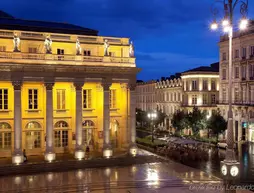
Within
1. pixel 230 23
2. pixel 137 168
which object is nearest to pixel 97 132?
pixel 137 168

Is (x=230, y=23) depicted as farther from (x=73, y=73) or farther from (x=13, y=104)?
(x=13, y=104)

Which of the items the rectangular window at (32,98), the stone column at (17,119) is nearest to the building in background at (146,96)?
the rectangular window at (32,98)

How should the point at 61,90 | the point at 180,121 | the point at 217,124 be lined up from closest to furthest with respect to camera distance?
1. the point at 61,90
2. the point at 217,124
3. the point at 180,121

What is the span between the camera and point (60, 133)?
38469 millimetres

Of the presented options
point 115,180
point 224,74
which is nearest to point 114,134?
point 115,180

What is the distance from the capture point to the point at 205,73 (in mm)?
67125

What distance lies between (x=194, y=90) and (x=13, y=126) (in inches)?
1650

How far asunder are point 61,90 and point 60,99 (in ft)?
3.56

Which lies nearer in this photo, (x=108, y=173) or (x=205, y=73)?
(x=108, y=173)

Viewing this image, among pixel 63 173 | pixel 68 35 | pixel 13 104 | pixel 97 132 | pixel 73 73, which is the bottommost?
pixel 63 173

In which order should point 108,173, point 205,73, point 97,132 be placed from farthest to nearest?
point 205,73
point 97,132
point 108,173

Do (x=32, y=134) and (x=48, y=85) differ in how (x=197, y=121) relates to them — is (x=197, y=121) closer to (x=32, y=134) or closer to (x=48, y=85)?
(x=32, y=134)

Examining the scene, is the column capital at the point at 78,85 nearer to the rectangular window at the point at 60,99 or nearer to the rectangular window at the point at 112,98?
the rectangular window at the point at 60,99

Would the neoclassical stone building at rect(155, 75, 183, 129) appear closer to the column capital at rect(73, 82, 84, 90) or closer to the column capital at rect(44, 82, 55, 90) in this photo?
the column capital at rect(73, 82, 84, 90)
